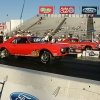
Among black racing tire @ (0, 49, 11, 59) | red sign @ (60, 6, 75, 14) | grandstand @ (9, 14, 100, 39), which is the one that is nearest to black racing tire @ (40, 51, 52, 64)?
black racing tire @ (0, 49, 11, 59)

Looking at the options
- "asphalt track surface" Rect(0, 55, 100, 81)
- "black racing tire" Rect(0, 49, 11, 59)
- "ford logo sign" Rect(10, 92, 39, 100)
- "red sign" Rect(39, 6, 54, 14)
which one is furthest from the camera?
"red sign" Rect(39, 6, 54, 14)

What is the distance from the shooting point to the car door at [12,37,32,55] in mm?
10758

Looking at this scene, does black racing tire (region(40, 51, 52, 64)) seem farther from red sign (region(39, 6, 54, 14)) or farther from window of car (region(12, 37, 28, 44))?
red sign (region(39, 6, 54, 14))

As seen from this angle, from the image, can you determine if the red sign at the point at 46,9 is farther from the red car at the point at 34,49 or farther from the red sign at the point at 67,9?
the red car at the point at 34,49

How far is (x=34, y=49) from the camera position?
34.3 ft

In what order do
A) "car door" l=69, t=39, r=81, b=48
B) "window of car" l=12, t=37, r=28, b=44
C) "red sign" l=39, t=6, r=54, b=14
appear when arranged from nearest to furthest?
1. "window of car" l=12, t=37, r=28, b=44
2. "car door" l=69, t=39, r=81, b=48
3. "red sign" l=39, t=6, r=54, b=14

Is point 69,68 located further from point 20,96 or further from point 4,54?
point 20,96

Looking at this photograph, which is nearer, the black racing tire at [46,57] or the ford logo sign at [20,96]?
the ford logo sign at [20,96]

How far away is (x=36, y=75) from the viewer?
3627mm

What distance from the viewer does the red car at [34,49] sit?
9.98 meters

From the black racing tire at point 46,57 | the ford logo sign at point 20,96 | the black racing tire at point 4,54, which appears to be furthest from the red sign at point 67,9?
the ford logo sign at point 20,96

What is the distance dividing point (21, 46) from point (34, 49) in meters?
0.94

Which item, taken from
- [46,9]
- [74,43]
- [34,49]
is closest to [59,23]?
[46,9]

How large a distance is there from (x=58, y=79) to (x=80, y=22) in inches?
1843
